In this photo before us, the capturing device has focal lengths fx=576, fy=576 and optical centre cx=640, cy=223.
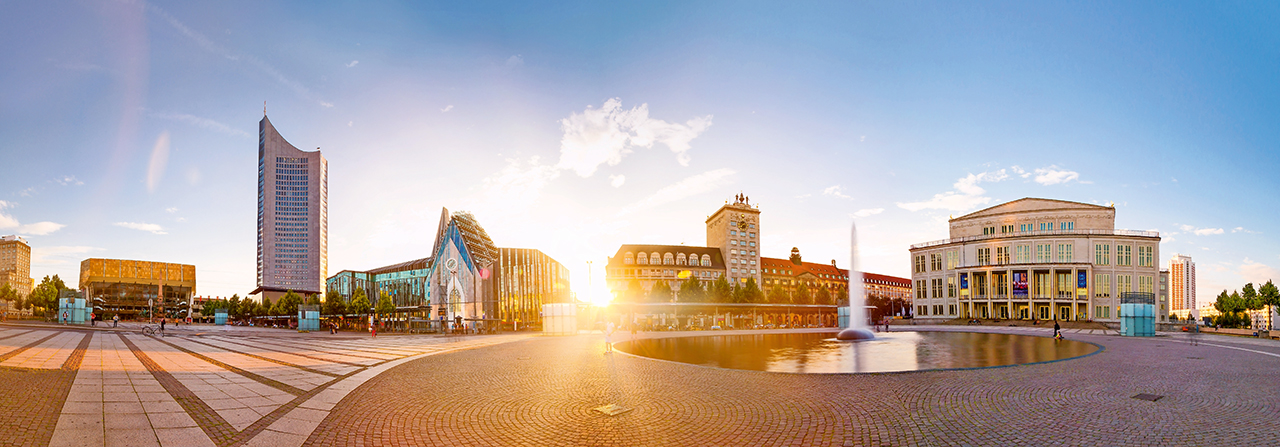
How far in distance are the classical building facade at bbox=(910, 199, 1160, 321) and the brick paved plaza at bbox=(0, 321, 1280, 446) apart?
72.5 metres

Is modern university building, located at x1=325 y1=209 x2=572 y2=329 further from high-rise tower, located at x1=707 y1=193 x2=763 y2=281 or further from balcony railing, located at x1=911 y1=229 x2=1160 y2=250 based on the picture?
balcony railing, located at x1=911 y1=229 x2=1160 y2=250

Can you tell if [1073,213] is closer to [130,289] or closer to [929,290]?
[929,290]

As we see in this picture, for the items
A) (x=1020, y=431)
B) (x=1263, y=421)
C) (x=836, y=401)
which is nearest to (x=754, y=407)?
(x=836, y=401)

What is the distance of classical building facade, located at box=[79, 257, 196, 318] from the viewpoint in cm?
14188

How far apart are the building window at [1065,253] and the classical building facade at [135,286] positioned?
174 meters

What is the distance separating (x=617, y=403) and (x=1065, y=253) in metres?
91.8

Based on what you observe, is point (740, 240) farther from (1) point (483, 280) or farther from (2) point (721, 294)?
(1) point (483, 280)

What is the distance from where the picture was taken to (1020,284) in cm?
8144

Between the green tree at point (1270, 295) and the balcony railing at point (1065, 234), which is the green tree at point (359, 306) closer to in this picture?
the balcony railing at point (1065, 234)

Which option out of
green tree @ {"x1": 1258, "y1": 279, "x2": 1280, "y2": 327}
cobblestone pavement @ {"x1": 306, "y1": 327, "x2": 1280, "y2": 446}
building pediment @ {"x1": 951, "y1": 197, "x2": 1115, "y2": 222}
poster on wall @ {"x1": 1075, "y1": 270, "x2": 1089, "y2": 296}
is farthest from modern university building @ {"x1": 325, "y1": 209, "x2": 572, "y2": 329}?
green tree @ {"x1": 1258, "y1": 279, "x2": 1280, "y2": 327}

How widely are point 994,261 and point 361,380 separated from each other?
303ft

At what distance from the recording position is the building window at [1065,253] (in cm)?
8081

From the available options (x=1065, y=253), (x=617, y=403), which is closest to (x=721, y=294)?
(x=1065, y=253)

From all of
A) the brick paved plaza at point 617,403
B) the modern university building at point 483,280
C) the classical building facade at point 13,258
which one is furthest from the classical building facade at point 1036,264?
the classical building facade at point 13,258
